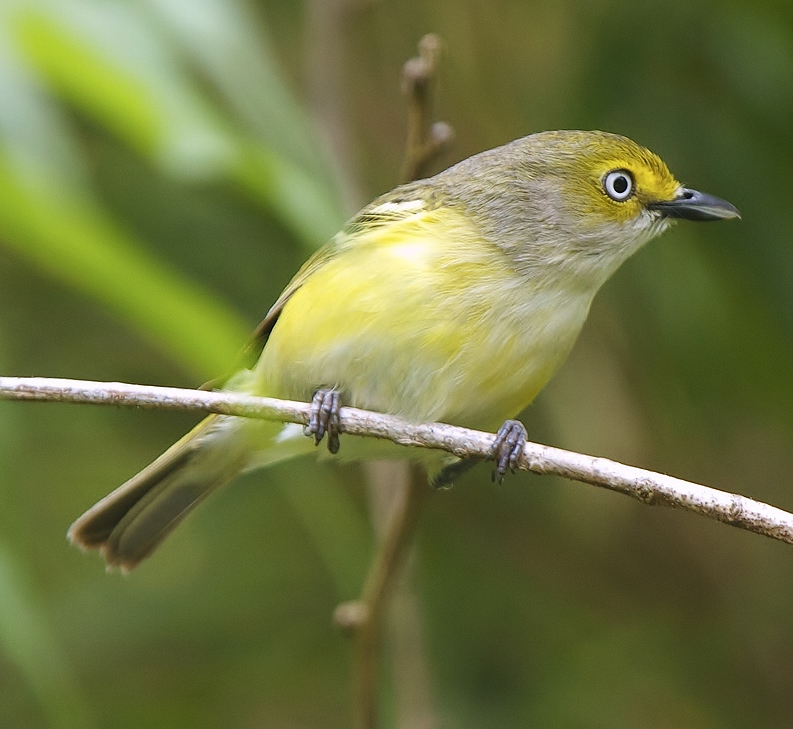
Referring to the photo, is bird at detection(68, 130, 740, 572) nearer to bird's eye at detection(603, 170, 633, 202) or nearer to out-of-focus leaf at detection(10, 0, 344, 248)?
bird's eye at detection(603, 170, 633, 202)

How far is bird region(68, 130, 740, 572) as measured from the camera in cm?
275

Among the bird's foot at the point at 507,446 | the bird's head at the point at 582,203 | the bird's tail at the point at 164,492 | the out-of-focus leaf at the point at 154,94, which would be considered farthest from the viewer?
the bird's tail at the point at 164,492

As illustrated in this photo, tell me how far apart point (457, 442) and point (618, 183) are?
123 cm

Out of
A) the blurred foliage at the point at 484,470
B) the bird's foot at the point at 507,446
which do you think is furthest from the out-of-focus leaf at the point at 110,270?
the blurred foliage at the point at 484,470

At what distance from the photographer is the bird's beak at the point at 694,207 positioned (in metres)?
3.01

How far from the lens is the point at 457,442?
2.19 metres

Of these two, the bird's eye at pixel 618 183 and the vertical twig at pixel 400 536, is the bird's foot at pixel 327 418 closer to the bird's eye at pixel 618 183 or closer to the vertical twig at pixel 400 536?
the vertical twig at pixel 400 536

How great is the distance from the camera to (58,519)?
488cm

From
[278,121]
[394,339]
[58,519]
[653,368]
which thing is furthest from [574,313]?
[58,519]

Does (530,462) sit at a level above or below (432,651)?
above

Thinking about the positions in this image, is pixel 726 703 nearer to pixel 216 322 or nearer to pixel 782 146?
pixel 782 146

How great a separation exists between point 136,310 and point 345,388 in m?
0.92

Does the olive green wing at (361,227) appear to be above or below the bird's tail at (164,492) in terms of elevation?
above

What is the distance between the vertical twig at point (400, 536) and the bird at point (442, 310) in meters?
0.18
